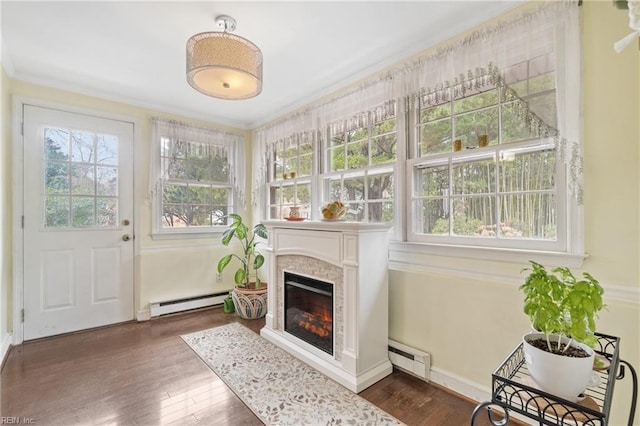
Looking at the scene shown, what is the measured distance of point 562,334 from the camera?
0.96 m

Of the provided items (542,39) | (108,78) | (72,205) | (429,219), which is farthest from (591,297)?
(72,205)

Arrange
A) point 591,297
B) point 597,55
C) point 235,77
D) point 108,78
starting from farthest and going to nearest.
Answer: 1. point 108,78
2. point 235,77
3. point 597,55
4. point 591,297

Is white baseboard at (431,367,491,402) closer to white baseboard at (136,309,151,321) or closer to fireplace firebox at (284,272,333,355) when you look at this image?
fireplace firebox at (284,272,333,355)

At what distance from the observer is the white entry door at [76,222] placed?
113 inches

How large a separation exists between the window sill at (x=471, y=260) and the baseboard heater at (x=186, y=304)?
8.52ft

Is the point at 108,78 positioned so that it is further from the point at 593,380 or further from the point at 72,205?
the point at 593,380

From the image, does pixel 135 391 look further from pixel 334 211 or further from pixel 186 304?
pixel 334 211

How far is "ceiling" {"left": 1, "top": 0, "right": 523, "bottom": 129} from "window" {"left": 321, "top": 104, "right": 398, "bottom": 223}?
1.49ft

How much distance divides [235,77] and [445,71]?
1457 mm

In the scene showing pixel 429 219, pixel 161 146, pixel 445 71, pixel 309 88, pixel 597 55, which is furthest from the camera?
pixel 161 146

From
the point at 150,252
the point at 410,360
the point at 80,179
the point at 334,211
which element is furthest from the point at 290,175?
the point at 410,360

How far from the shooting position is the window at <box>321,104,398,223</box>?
2.57m

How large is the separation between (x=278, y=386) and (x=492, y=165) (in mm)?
2126

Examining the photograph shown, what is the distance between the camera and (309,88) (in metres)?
3.13
